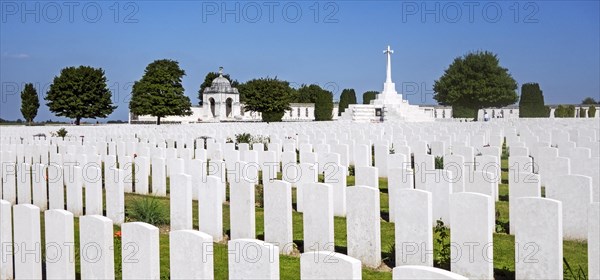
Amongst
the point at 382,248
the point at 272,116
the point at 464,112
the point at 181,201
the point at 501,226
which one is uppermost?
the point at 464,112

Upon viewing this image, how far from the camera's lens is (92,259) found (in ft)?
15.6

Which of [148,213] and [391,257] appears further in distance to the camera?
[148,213]

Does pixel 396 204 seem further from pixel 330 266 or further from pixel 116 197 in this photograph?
pixel 116 197

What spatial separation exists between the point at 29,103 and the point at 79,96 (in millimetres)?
10716

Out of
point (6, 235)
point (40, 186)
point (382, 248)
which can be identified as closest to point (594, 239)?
point (382, 248)

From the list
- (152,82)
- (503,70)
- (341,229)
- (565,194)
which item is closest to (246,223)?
(341,229)

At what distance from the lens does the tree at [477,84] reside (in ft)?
232

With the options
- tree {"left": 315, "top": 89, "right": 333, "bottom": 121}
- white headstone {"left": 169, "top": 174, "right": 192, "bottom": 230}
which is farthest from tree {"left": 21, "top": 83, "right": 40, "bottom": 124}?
white headstone {"left": 169, "top": 174, "right": 192, "bottom": 230}

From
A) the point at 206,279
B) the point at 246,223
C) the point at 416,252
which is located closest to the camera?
the point at 206,279

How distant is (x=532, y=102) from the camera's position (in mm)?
64750

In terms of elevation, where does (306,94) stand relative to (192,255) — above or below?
above

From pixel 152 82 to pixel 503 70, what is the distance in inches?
1728

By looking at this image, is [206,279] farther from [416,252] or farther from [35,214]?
[416,252]

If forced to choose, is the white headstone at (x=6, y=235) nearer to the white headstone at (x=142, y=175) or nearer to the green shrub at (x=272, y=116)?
the white headstone at (x=142, y=175)
